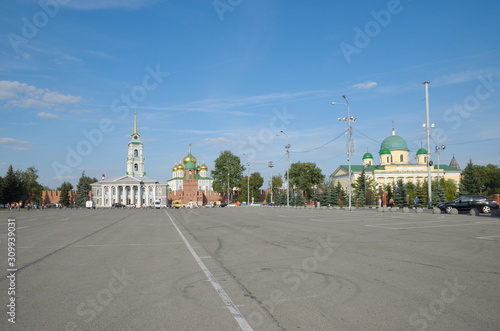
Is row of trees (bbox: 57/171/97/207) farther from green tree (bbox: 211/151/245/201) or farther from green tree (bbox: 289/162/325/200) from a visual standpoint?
green tree (bbox: 289/162/325/200)

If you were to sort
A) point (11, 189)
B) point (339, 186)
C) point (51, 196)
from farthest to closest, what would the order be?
1. point (51, 196)
2. point (11, 189)
3. point (339, 186)

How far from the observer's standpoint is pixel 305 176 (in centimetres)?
11231

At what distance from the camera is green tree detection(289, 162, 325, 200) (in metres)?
112

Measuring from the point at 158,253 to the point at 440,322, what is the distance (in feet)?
28.6

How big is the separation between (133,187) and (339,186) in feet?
244

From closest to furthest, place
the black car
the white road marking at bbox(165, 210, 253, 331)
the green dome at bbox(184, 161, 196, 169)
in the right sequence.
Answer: the white road marking at bbox(165, 210, 253, 331), the black car, the green dome at bbox(184, 161, 196, 169)

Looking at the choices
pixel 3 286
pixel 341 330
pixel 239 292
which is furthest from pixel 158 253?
pixel 341 330

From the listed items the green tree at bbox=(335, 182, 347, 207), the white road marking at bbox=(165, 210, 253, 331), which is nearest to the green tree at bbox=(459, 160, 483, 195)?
the green tree at bbox=(335, 182, 347, 207)

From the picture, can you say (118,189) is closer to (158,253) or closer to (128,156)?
(128,156)

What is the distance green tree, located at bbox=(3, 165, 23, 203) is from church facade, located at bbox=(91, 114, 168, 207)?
3701 centimetres

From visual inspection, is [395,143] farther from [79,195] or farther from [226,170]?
[79,195]

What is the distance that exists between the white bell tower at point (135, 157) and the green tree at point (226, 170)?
92.4 feet

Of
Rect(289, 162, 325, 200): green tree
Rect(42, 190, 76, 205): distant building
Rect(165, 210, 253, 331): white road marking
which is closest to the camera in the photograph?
Rect(165, 210, 253, 331): white road marking

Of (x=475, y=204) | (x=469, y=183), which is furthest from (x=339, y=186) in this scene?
(x=475, y=204)
